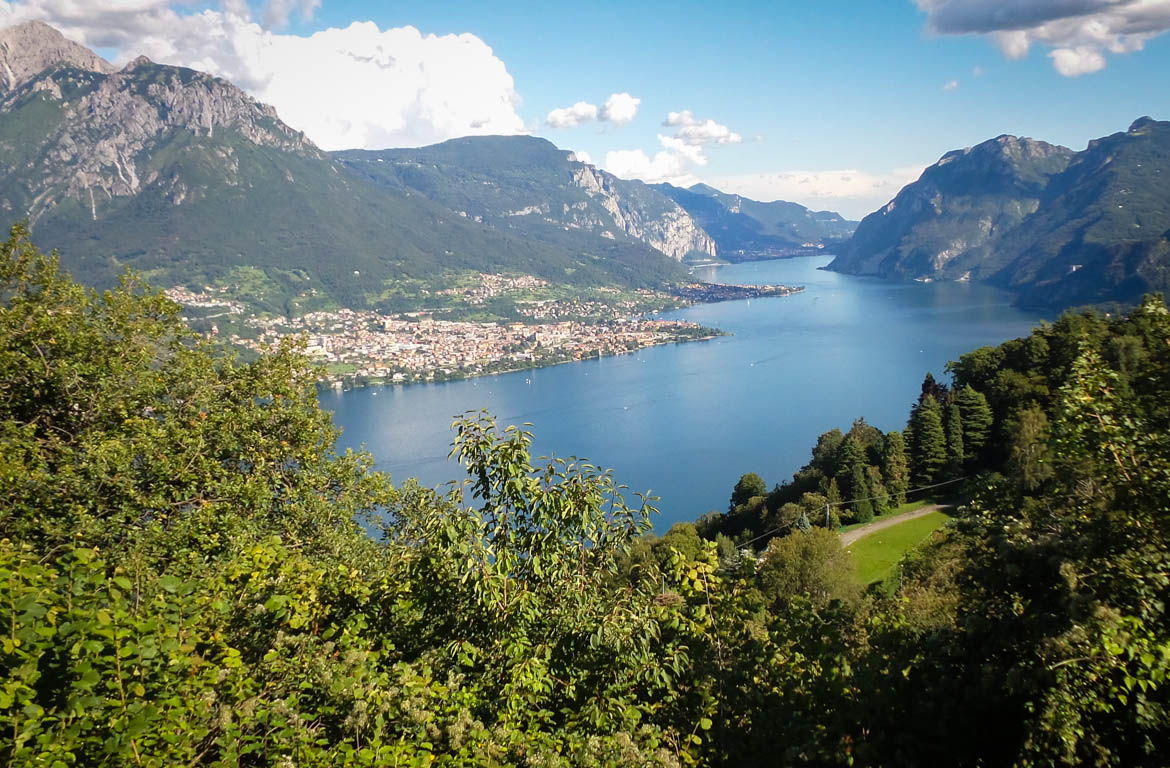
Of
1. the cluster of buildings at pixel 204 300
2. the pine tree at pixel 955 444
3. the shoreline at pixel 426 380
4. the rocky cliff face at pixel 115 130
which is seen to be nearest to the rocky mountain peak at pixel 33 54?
the rocky cliff face at pixel 115 130

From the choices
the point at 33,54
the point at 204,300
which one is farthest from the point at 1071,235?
the point at 33,54

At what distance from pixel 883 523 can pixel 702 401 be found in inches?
1502

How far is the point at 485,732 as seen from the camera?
9.06 feet

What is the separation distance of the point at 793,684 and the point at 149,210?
572ft

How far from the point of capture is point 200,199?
486 feet

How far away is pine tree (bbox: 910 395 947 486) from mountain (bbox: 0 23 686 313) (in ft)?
378

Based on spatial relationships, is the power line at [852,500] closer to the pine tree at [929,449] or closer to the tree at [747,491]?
the pine tree at [929,449]

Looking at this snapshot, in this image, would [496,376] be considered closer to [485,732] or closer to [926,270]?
[485,732]

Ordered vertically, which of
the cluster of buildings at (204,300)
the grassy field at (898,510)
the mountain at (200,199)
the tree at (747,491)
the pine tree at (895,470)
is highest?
the mountain at (200,199)

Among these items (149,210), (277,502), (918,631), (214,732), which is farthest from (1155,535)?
(149,210)

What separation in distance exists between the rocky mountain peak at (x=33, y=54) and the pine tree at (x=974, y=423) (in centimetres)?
21558

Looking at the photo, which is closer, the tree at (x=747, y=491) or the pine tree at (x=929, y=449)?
the pine tree at (x=929, y=449)

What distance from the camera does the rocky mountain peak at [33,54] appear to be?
527 feet

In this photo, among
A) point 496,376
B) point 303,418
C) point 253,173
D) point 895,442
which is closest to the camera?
point 303,418
